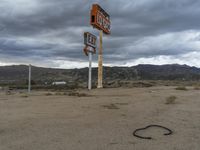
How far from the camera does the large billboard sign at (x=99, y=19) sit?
1188 inches

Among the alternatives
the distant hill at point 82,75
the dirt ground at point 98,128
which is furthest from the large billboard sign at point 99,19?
the distant hill at point 82,75

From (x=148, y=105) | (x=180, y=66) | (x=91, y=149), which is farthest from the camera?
(x=180, y=66)

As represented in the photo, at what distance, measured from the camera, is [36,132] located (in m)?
9.52

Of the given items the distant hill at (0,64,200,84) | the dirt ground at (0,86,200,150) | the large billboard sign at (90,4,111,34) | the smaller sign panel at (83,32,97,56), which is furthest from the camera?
the distant hill at (0,64,200,84)

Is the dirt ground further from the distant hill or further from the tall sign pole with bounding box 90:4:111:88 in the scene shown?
the distant hill

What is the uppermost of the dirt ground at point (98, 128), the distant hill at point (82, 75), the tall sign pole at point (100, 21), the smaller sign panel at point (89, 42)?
the tall sign pole at point (100, 21)

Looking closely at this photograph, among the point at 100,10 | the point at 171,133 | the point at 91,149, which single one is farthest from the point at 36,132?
the point at 100,10

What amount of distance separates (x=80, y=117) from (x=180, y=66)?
635 feet

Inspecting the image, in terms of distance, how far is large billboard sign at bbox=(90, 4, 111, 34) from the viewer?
→ 3019 centimetres

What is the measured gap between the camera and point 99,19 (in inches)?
1235

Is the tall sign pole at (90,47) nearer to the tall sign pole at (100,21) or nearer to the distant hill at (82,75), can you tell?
the tall sign pole at (100,21)

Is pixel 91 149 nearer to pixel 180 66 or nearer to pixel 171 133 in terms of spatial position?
pixel 171 133

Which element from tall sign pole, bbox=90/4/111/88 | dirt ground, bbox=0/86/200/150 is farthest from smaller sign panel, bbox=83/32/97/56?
dirt ground, bbox=0/86/200/150

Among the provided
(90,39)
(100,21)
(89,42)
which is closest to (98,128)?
(89,42)
